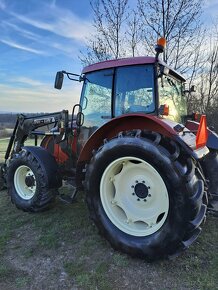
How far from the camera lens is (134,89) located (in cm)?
395

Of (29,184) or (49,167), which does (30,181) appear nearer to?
(29,184)

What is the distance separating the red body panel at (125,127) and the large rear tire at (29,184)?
2.88 feet

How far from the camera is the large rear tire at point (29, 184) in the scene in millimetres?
4520

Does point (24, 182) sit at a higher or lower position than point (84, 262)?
higher

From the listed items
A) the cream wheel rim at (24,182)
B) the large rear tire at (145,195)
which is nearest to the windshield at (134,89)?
the large rear tire at (145,195)

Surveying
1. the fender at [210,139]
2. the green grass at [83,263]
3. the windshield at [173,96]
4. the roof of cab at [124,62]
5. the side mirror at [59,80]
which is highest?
the roof of cab at [124,62]

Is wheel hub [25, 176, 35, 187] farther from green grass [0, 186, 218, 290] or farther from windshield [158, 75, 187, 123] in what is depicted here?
windshield [158, 75, 187, 123]

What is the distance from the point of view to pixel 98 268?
316cm

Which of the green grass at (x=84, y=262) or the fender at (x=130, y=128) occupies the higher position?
the fender at (x=130, y=128)

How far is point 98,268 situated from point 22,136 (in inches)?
147

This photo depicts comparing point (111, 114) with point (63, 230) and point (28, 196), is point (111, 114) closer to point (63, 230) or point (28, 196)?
point (63, 230)

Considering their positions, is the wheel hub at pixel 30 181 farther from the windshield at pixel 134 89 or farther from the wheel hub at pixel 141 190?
the wheel hub at pixel 141 190

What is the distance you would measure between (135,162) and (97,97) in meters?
1.34

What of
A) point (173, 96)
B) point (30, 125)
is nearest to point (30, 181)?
point (30, 125)
